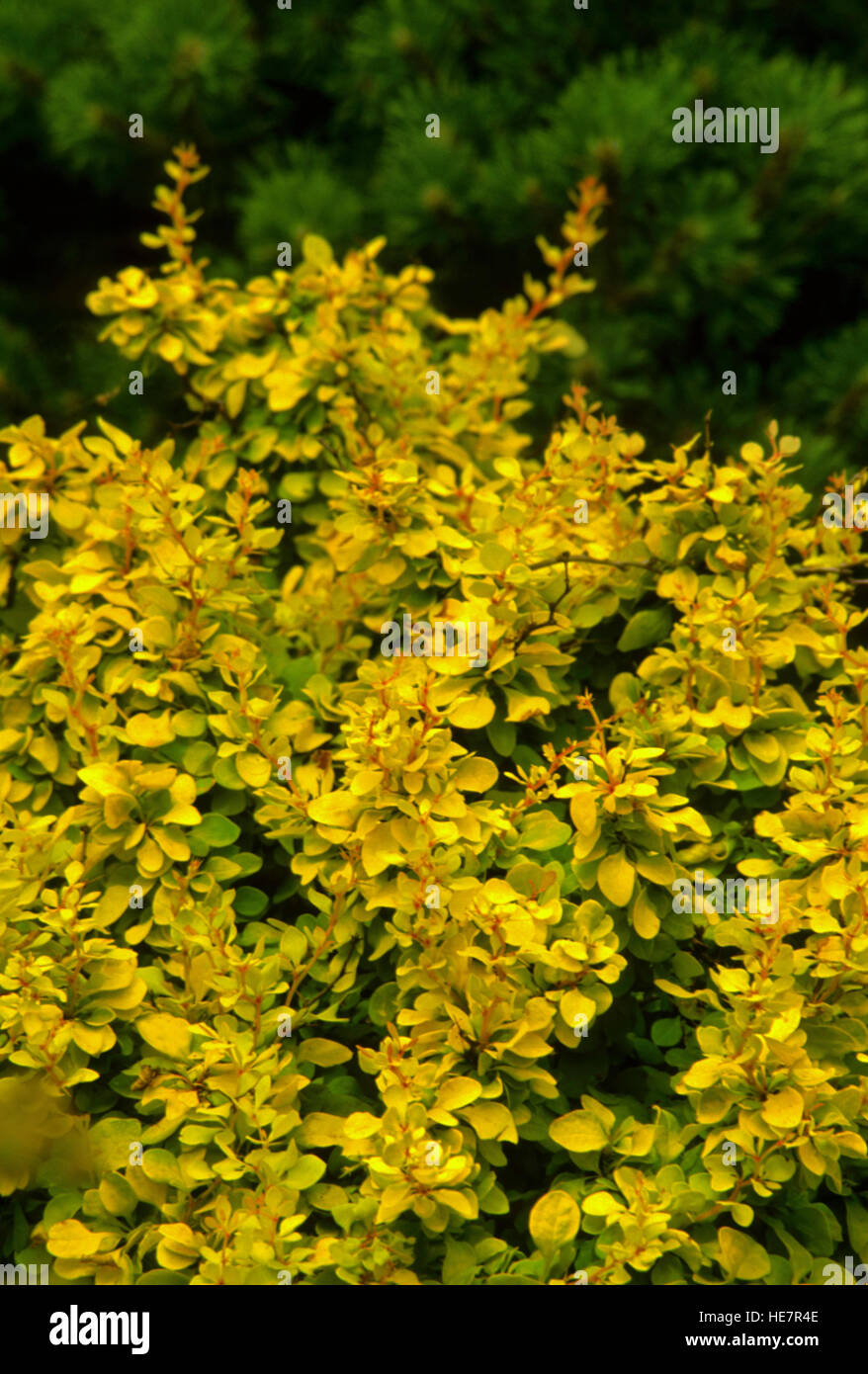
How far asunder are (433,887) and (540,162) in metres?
3.55

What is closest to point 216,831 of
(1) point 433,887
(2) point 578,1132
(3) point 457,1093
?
(1) point 433,887

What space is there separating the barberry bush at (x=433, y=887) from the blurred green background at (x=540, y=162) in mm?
2113

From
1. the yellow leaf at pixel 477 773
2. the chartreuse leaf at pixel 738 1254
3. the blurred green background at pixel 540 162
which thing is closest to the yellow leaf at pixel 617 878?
the yellow leaf at pixel 477 773

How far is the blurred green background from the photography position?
4605mm

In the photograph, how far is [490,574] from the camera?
2.13 m

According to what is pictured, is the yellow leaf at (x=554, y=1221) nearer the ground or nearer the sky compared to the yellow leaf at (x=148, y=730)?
nearer the ground

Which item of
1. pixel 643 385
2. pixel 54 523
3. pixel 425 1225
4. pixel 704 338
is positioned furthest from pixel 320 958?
pixel 704 338

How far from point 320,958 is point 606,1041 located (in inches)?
19.0

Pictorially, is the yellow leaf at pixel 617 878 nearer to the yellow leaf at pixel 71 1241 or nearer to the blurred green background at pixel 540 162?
the yellow leaf at pixel 71 1241

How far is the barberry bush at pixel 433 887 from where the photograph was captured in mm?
1825

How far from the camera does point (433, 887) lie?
6.18 ft

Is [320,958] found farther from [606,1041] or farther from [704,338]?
[704,338]

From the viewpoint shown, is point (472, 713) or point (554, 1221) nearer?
point (554, 1221)

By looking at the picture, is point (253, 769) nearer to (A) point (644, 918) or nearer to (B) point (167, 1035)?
(B) point (167, 1035)
